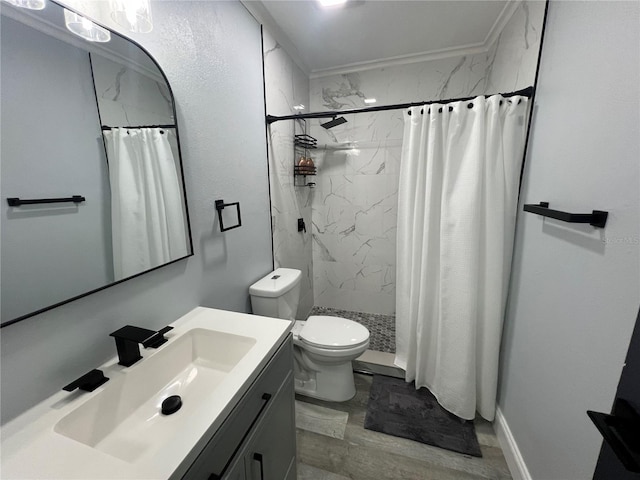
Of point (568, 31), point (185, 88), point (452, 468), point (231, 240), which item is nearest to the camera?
point (568, 31)

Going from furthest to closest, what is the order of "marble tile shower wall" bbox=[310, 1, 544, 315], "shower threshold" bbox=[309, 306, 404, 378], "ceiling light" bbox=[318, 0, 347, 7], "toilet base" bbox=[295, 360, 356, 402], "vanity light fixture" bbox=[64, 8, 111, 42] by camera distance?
"marble tile shower wall" bbox=[310, 1, 544, 315] < "shower threshold" bbox=[309, 306, 404, 378] < "toilet base" bbox=[295, 360, 356, 402] < "ceiling light" bbox=[318, 0, 347, 7] < "vanity light fixture" bbox=[64, 8, 111, 42]

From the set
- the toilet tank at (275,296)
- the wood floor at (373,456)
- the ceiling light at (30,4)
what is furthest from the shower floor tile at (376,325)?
the ceiling light at (30,4)

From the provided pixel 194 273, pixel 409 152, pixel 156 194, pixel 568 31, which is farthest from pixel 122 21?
pixel 568 31

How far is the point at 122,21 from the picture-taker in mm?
862

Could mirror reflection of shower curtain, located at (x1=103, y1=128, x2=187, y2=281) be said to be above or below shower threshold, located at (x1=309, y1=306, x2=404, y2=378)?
above

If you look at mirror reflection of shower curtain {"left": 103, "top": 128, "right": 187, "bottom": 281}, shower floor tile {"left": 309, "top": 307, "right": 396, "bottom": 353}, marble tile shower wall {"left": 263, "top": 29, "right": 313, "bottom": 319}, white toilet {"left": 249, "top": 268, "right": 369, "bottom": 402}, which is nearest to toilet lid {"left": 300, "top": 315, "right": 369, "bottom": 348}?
white toilet {"left": 249, "top": 268, "right": 369, "bottom": 402}

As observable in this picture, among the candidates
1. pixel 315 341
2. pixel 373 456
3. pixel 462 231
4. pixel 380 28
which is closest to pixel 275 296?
pixel 315 341

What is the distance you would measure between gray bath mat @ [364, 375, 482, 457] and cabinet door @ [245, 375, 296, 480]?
69 centimetres

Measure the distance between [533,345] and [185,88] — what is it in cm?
193

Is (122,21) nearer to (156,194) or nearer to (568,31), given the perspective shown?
(156,194)

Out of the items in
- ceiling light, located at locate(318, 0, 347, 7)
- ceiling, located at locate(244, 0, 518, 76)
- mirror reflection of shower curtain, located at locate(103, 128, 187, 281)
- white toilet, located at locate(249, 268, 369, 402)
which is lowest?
white toilet, located at locate(249, 268, 369, 402)

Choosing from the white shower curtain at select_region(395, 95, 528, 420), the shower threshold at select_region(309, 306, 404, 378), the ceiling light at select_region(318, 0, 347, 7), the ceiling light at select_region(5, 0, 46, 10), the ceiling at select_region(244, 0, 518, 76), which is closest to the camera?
the ceiling light at select_region(5, 0, 46, 10)

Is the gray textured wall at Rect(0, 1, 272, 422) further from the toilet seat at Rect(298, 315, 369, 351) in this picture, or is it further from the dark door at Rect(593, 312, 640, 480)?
the dark door at Rect(593, 312, 640, 480)

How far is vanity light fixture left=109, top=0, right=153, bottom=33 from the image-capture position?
2.74 feet
